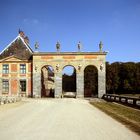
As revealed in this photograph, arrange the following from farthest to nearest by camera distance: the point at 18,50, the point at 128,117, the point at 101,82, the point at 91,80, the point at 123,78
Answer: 1. the point at 123,78
2. the point at 91,80
3. the point at 18,50
4. the point at 101,82
5. the point at 128,117

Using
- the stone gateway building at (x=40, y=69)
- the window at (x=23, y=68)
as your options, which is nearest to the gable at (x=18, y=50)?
the stone gateway building at (x=40, y=69)

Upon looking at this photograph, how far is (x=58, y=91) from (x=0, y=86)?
29.8 ft

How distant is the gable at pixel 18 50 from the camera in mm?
44000

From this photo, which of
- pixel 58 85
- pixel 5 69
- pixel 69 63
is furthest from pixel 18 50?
pixel 58 85

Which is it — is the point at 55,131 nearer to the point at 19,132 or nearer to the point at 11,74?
the point at 19,132

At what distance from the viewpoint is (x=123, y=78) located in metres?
62.6

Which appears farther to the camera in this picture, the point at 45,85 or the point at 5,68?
the point at 45,85

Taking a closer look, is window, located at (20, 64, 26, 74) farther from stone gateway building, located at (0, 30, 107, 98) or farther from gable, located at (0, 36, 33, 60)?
gable, located at (0, 36, 33, 60)

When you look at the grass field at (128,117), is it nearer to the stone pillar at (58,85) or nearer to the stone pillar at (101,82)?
the stone pillar at (101,82)

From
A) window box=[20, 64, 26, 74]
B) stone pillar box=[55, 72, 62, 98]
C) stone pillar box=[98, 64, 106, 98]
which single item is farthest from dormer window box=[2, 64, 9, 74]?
stone pillar box=[98, 64, 106, 98]

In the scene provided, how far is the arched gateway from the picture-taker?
4109cm

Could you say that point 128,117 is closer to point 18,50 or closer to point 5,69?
point 5,69

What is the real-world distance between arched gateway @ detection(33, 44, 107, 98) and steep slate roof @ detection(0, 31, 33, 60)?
3.02 metres

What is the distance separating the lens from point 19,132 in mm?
8711
